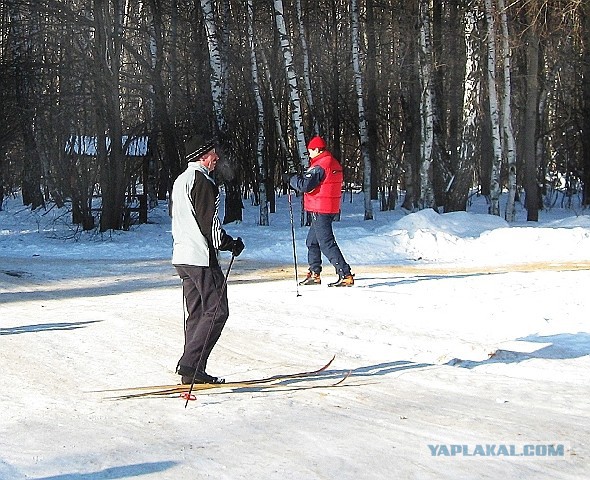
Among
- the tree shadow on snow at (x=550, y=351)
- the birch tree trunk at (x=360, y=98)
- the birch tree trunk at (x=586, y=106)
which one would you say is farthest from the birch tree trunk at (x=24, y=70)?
the tree shadow on snow at (x=550, y=351)

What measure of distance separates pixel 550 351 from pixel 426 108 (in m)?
18.2

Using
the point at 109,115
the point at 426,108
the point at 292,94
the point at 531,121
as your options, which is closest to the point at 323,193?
the point at 292,94

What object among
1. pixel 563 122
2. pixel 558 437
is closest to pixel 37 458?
pixel 558 437

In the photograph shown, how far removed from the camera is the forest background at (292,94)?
2541 centimetres

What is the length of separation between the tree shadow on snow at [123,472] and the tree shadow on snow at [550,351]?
384 centimetres

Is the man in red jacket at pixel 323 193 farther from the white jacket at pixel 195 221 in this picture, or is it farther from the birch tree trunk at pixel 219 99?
the birch tree trunk at pixel 219 99

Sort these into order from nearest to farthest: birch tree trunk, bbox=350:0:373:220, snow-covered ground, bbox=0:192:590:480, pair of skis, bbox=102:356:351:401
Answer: snow-covered ground, bbox=0:192:590:480, pair of skis, bbox=102:356:351:401, birch tree trunk, bbox=350:0:373:220

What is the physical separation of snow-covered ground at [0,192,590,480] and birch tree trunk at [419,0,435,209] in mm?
9568

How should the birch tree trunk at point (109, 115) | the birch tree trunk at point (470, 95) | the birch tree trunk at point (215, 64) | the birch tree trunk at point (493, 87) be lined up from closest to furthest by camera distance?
the birch tree trunk at point (493, 87)
the birch tree trunk at point (109, 115)
the birch tree trunk at point (215, 64)
the birch tree trunk at point (470, 95)

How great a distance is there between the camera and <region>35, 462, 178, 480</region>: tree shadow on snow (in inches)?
222

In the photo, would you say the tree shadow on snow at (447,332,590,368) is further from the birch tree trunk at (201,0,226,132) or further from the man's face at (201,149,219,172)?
the birch tree trunk at (201,0,226,132)

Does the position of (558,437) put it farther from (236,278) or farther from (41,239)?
(41,239)

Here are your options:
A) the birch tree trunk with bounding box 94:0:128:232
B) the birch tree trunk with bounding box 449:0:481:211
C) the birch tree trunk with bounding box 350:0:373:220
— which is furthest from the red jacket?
the birch tree trunk with bounding box 350:0:373:220

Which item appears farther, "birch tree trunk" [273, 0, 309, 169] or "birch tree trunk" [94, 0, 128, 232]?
"birch tree trunk" [94, 0, 128, 232]
